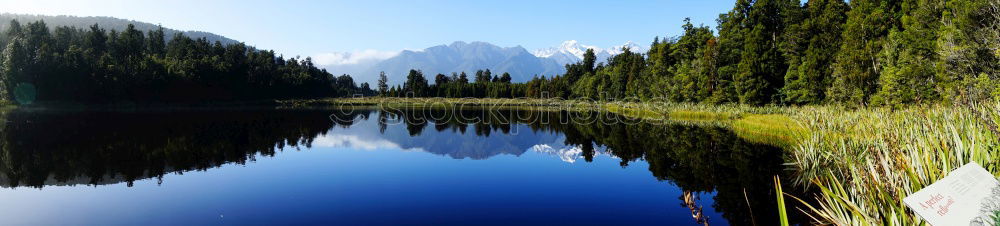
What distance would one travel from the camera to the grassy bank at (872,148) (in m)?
6.20

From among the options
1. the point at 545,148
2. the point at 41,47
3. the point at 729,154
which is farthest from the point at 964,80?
the point at 41,47

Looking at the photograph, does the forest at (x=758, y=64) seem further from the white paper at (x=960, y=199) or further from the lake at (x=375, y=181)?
the white paper at (x=960, y=199)

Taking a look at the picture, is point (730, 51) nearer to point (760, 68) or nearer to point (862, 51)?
point (760, 68)

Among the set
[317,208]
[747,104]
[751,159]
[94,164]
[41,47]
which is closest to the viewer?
[317,208]

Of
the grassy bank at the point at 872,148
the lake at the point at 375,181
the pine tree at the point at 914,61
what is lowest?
the lake at the point at 375,181

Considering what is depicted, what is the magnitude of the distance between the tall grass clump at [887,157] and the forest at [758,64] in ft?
12.0

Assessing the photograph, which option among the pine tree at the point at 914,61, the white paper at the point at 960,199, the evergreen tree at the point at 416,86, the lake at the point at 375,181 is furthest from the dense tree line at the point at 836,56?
the evergreen tree at the point at 416,86

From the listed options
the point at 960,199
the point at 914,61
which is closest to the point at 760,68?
the point at 914,61

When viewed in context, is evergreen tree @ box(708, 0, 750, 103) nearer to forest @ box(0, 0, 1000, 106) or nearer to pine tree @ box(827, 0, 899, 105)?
forest @ box(0, 0, 1000, 106)

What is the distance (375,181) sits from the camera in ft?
56.4

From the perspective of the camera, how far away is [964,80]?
24.0 metres

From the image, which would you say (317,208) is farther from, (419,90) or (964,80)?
(419,90)

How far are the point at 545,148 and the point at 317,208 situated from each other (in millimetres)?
17300

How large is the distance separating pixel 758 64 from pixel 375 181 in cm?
4421
